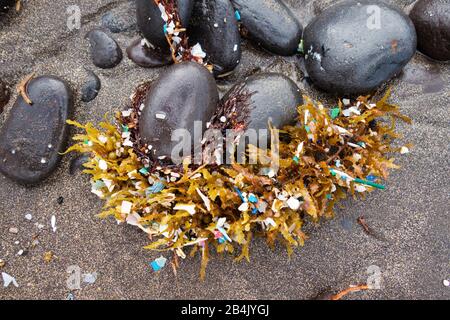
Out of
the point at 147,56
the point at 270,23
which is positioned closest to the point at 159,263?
the point at 147,56

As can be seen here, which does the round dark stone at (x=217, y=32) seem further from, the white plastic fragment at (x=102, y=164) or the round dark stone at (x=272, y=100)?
the white plastic fragment at (x=102, y=164)

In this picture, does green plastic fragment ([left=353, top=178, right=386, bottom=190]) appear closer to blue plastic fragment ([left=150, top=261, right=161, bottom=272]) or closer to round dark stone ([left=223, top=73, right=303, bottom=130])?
round dark stone ([left=223, top=73, right=303, bottom=130])

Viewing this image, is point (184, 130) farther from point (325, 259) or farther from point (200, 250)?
point (325, 259)

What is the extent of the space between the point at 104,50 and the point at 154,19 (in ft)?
1.38

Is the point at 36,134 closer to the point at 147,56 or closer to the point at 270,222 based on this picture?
the point at 147,56

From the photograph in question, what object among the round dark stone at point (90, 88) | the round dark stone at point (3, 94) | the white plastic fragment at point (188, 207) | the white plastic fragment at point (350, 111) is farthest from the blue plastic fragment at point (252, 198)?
the round dark stone at point (3, 94)

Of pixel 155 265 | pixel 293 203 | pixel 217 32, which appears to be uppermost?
pixel 217 32

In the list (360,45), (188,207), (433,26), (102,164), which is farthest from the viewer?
(433,26)

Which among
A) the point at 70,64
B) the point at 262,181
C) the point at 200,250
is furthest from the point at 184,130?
the point at 70,64

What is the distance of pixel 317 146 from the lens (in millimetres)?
2582

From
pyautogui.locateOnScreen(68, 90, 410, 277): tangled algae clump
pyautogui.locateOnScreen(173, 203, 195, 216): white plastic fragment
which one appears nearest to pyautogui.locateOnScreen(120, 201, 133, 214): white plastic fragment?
pyautogui.locateOnScreen(68, 90, 410, 277): tangled algae clump

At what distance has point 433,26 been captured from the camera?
2768 mm

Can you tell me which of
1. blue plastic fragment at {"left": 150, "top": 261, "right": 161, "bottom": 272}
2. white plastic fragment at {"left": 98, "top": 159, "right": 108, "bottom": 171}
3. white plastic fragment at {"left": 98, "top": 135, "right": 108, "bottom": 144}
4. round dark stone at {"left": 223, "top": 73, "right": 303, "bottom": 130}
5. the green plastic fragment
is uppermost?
round dark stone at {"left": 223, "top": 73, "right": 303, "bottom": 130}

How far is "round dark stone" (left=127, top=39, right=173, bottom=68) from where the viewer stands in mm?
2828
